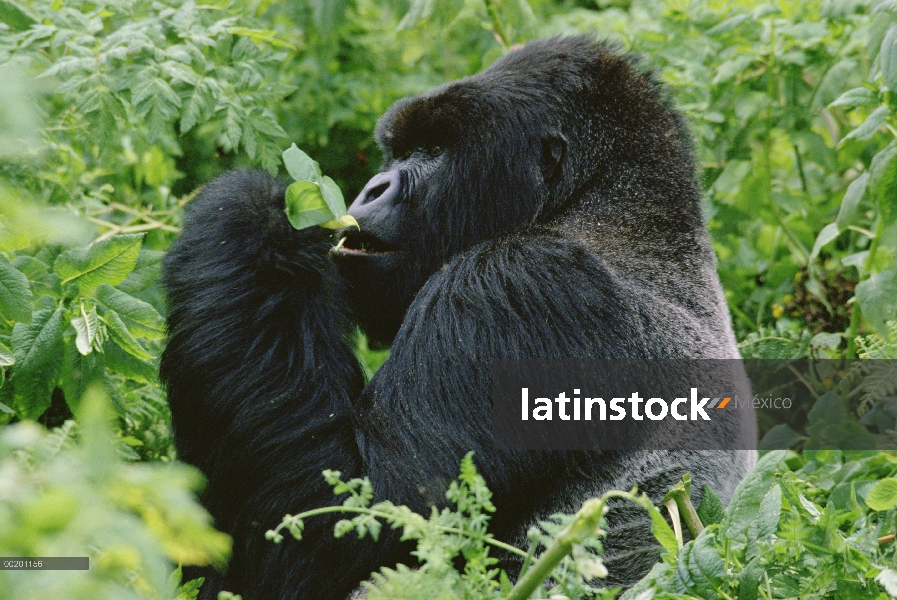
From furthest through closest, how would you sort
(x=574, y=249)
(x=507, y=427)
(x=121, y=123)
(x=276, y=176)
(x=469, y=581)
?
(x=121, y=123) < (x=276, y=176) < (x=574, y=249) < (x=507, y=427) < (x=469, y=581)

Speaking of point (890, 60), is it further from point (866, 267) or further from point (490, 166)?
point (490, 166)

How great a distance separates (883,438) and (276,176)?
1944 millimetres

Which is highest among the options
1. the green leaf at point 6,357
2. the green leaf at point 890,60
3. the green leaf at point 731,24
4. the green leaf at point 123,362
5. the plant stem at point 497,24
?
the plant stem at point 497,24

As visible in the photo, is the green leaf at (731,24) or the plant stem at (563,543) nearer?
Result: the plant stem at (563,543)

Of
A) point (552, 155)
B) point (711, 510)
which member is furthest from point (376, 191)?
point (711, 510)

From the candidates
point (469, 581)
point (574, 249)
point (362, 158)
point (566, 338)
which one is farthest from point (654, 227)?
point (362, 158)

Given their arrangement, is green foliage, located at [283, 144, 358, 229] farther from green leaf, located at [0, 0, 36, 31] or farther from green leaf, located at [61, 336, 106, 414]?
green leaf, located at [0, 0, 36, 31]

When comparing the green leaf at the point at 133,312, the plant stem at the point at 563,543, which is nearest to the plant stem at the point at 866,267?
the plant stem at the point at 563,543

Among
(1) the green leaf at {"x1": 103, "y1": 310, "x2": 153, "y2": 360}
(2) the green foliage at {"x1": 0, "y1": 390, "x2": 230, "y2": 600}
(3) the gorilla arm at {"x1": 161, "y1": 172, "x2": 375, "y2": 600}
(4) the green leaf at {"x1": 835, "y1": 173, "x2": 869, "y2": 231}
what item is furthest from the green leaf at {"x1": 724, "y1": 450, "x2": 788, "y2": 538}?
(1) the green leaf at {"x1": 103, "y1": 310, "x2": 153, "y2": 360}

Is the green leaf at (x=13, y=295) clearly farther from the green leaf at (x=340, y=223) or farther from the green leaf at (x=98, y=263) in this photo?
the green leaf at (x=340, y=223)

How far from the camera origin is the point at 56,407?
8.32 feet

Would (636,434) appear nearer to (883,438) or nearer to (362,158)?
(883,438)

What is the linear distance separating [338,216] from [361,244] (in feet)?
0.66

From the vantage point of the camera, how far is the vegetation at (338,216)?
0.96 meters
